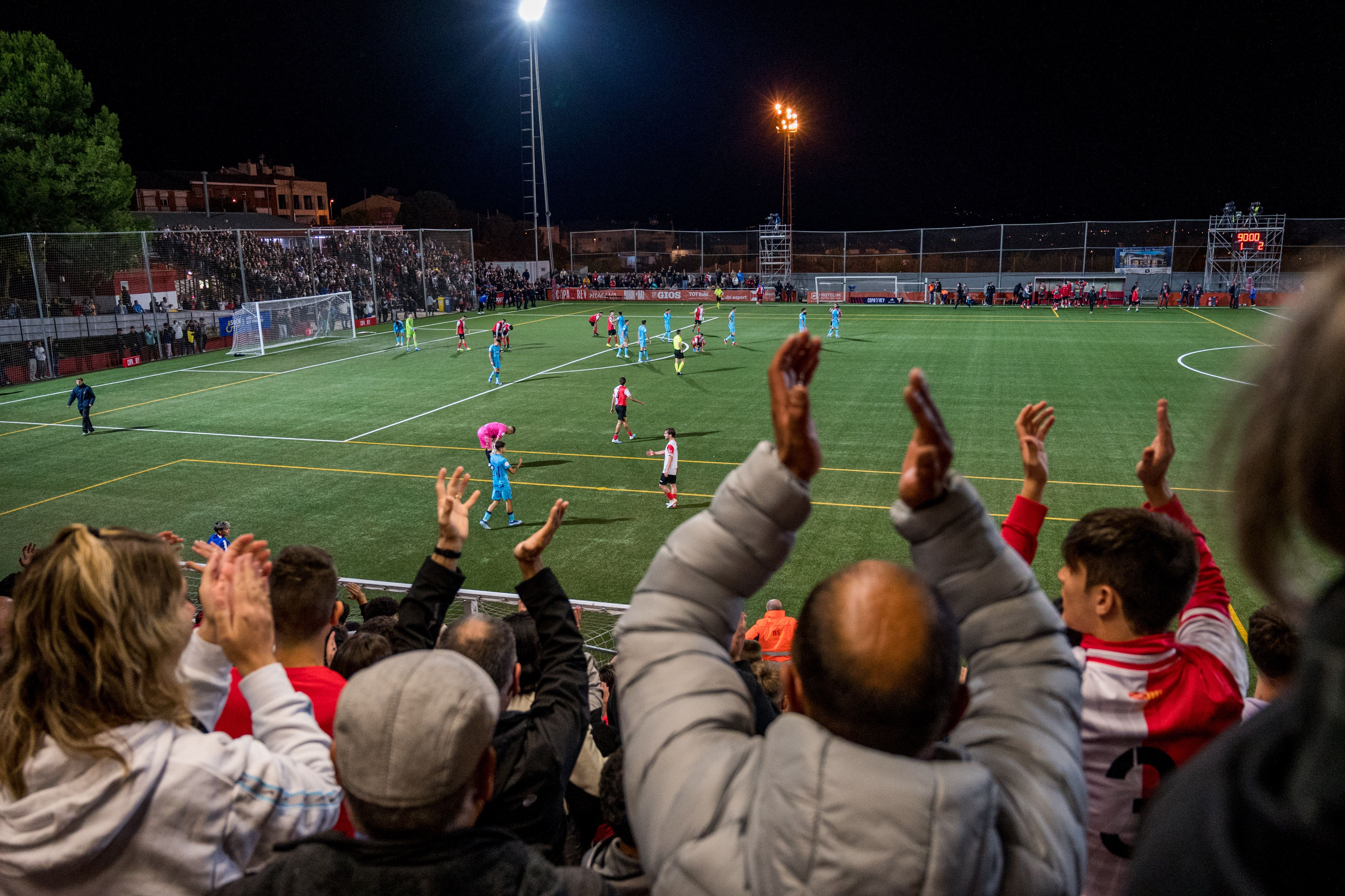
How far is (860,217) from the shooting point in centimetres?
13350

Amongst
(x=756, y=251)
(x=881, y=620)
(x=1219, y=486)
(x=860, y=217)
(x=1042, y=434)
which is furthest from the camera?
(x=860, y=217)

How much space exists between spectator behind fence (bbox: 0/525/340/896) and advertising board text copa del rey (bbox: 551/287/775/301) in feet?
187

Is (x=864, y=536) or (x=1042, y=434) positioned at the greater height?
(x=1042, y=434)

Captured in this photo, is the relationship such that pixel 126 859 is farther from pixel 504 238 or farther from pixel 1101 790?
pixel 504 238

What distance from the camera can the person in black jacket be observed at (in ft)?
9.26

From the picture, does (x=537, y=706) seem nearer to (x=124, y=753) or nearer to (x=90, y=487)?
(x=124, y=753)

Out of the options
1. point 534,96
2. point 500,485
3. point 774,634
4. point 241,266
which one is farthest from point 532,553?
point 534,96

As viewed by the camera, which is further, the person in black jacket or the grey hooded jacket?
the person in black jacket

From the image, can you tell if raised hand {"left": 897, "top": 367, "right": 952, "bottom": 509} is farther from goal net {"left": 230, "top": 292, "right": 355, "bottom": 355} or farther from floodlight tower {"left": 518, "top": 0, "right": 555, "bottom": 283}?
floodlight tower {"left": 518, "top": 0, "right": 555, "bottom": 283}

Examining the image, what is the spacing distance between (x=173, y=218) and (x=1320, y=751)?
7063 cm

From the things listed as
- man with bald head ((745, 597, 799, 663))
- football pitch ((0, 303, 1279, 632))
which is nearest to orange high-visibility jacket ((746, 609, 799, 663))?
man with bald head ((745, 597, 799, 663))

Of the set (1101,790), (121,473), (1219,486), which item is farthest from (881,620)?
(121,473)

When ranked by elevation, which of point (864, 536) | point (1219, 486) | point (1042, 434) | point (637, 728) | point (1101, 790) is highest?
point (1219, 486)

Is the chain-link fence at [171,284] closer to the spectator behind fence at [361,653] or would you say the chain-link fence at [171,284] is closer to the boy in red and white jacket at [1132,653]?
the spectator behind fence at [361,653]
